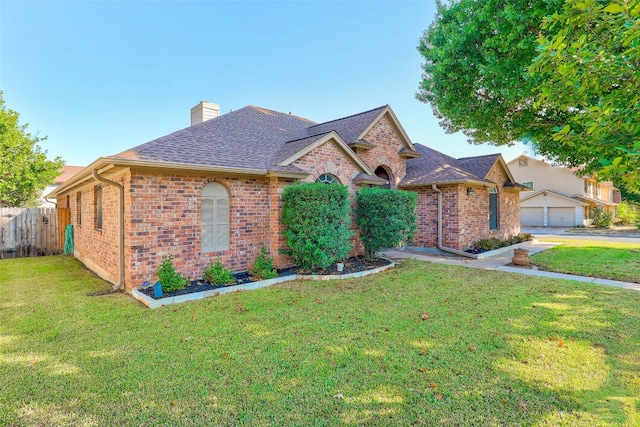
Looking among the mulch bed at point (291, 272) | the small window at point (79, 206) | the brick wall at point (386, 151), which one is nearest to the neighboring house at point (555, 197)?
the brick wall at point (386, 151)

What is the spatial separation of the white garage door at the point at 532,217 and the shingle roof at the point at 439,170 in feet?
74.3

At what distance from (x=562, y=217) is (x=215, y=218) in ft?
120

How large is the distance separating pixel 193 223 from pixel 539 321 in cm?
759

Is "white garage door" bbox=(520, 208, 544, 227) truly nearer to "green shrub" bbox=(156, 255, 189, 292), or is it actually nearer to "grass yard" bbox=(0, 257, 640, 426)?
"grass yard" bbox=(0, 257, 640, 426)

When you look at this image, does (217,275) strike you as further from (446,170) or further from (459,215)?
(446,170)

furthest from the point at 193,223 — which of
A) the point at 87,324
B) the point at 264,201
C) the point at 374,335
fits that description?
the point at 374,335

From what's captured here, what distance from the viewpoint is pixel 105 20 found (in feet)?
34.4

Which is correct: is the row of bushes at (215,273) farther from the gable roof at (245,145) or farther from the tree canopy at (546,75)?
the tree canopy at (546,75)

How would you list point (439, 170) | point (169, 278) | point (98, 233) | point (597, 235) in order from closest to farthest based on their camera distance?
point (169, 278)
point (98, 233)
point (439, 170)
point (597, 235)

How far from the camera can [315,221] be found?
7934mm

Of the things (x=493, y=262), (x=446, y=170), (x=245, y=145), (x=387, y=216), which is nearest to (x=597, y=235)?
(x=446, y=170)

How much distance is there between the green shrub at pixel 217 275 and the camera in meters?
7.21

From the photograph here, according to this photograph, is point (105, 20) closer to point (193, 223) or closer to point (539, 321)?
point (193, 223)

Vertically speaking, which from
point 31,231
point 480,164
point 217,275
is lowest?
point 217,275
